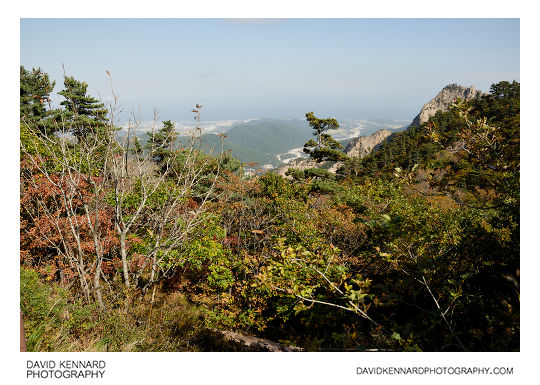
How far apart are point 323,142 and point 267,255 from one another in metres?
16.2

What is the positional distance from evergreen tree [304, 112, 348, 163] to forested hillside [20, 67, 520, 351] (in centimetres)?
566

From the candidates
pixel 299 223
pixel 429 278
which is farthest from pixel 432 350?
pixel 299 223

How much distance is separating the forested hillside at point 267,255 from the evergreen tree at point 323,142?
5655 mm

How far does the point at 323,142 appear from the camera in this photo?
2411 cm

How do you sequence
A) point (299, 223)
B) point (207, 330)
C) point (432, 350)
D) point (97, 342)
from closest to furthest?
point (432, 350), point (97, 342), point (207, 330), point (299, 223)

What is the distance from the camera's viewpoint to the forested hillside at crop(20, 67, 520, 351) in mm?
3684

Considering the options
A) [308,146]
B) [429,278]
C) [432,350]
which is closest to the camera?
[432,350]

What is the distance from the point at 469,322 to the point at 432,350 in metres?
1.00

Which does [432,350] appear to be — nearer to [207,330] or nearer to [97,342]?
[97,342]

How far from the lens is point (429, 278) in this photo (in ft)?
12.8
